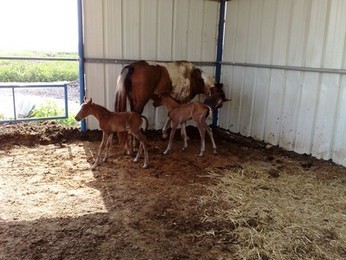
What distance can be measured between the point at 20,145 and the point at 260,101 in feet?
13.9

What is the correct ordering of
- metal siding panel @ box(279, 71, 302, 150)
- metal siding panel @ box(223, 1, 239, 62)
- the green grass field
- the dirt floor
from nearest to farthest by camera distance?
the dirt floor, metal siding panel @ box(279, 71, 302, 150), metal siding panel @ box(223, 1, 239, 62), the green grass field

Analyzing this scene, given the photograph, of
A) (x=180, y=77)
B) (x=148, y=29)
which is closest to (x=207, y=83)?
(x=180, y=77)

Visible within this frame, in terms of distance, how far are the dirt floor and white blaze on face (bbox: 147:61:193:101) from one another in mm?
1226

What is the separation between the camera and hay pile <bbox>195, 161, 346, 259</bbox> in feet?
8.20

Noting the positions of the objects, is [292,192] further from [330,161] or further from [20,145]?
[20,145]

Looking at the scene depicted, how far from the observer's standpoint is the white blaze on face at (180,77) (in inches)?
217

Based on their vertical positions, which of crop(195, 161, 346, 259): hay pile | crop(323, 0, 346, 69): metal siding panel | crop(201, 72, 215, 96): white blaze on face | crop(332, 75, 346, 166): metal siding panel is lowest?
crop(195, 161, 346, 259): hay pile

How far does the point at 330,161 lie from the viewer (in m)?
4.59

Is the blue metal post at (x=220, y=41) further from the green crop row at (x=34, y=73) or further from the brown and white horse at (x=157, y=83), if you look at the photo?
the green crop row at (x=34, y=73)

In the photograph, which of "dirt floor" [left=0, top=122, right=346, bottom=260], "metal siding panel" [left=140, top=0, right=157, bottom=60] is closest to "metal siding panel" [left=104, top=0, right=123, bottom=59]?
"metal siding panel" [left=140, top=0, right=157, bottom=60]

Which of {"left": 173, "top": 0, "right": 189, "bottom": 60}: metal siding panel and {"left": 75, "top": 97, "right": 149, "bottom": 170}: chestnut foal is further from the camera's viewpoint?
{"left": 173, "top": 0, "right": 189, "bottom": 60}: metal siding panel

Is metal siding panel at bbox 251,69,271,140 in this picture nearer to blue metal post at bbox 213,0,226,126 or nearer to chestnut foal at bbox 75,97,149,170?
blue metal post at bbox 213,0,226,126

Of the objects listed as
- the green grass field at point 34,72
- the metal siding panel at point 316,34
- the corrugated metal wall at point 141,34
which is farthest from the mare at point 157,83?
the green grass field at point 34,72

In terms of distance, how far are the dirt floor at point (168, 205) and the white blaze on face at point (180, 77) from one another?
1226mm
